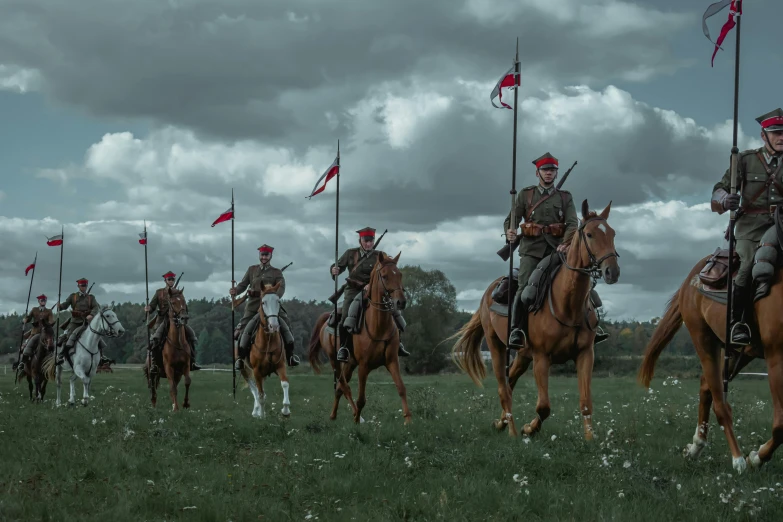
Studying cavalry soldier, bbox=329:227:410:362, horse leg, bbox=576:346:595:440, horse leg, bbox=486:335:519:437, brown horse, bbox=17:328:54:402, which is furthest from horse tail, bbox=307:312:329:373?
brown horse, bbox=17:328:54:402

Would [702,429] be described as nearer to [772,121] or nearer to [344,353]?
[772,121]

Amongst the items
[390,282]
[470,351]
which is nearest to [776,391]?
[390,282]

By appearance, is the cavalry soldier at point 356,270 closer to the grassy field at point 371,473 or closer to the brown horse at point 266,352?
the grassy field at point 371,473

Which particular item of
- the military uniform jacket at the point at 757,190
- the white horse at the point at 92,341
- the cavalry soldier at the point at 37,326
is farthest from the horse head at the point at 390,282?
the cavalry soldier at the point at 37,326

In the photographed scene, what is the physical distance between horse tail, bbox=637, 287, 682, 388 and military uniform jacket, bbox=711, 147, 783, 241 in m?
2.50

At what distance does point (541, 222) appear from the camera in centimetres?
1429

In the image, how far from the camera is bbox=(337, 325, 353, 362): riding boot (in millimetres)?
17266

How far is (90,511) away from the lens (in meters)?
9.31

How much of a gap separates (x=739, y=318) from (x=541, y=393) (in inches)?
134

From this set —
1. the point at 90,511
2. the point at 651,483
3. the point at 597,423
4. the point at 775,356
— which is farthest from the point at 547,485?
the point at 597,423

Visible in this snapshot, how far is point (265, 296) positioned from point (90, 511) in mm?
11109

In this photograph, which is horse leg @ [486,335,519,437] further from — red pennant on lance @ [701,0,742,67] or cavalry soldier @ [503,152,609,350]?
red pennant on lance @ [701,0,742,67]

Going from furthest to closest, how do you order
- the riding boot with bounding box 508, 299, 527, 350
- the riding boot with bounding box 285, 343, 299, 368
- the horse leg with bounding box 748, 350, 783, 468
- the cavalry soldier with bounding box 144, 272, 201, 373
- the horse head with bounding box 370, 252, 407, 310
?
the cavalry soldier with bounding box 144, 272, 201, 373 < the riding boot with bounding box 285, 343, 299, 368 < the horse head with bounding box 370, 252, 407, 310 < the riding boot with bounding box 508, 299, 527, 350 < the horse leg with bounding box 748, 350, 783, 468

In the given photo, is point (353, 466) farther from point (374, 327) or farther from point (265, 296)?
point (265, 296)
